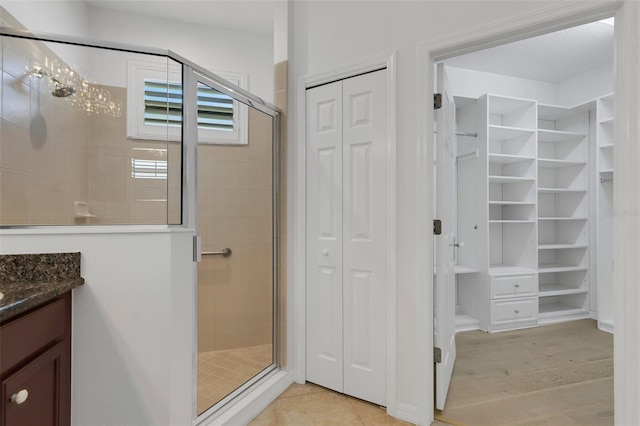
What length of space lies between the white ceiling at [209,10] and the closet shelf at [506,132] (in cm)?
248

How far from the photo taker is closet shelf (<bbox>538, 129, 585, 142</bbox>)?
3.77 metres

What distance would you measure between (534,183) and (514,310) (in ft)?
4.43

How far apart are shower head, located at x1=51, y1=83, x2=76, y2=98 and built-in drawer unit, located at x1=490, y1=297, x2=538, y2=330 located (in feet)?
12.5

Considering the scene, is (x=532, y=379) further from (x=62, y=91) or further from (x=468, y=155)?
(x=62, y=91)

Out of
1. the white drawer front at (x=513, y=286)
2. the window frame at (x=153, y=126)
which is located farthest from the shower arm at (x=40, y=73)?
the white drawer front at (x=513, y=286)

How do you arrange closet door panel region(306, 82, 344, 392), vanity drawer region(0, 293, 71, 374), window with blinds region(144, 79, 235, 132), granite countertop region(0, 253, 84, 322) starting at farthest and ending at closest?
closet door panel region(306, 82, 344, 392) → window with blinds region(144, 79, 235, 132) → granite countertop region(0, 253, 84, 322) → vanity drawer region(0, 293, 71, 374)

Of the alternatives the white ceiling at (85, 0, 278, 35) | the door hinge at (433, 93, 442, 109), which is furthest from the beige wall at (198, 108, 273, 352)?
the white ceiling at (85, 0, 278, 35)

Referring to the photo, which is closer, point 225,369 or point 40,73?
point 40,73

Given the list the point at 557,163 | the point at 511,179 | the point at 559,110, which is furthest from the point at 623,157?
the point at 559,110

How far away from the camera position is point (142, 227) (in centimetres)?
155

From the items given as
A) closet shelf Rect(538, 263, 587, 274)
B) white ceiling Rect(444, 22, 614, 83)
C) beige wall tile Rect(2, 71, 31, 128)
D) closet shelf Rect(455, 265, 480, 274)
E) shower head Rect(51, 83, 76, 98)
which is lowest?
closet shelf Rect(538, 263, 587, 274)

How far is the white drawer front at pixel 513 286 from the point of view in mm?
3418

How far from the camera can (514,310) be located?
346 centimetres

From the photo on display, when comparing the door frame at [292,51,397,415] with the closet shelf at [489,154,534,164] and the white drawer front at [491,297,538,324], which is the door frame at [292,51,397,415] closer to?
the white drawer front at [491,297,538,324]
